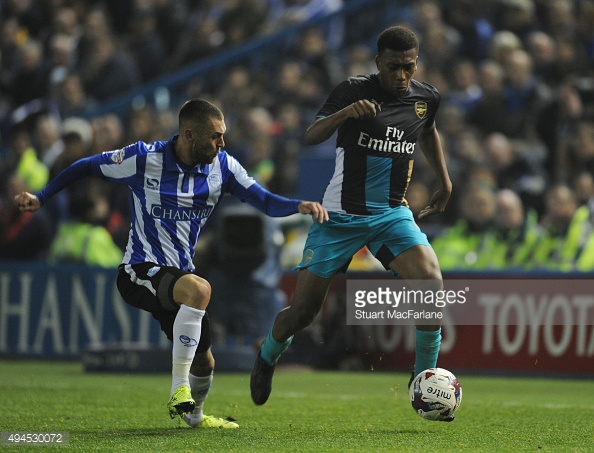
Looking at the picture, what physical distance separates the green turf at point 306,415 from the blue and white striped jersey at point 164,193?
1.10 meters

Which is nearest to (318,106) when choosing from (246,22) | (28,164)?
(246,22)

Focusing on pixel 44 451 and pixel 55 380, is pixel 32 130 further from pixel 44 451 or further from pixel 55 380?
pixel 44 451

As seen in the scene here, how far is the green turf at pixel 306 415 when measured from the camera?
648 cm

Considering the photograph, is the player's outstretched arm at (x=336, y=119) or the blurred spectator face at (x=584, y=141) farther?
the blurred spectator face at (x=584, y=141)

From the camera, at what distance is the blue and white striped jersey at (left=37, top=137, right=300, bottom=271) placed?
23.7ft

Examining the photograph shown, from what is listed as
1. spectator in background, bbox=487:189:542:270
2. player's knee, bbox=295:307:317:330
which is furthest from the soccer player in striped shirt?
spectator in background, bbox=487:189:542:270

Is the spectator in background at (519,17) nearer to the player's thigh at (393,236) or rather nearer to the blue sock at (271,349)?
the player's thigh at (393,236)

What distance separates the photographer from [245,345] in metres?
12.8

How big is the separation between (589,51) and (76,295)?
6749 mm

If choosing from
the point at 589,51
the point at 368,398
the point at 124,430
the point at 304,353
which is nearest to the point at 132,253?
the point at 124,430

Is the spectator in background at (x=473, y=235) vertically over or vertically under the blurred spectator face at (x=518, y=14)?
under

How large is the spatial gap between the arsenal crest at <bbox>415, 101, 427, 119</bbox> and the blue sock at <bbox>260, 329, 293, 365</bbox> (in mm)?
1704

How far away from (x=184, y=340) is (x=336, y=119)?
1620 mm

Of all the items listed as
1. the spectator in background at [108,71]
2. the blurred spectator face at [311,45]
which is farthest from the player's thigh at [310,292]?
the spectator in background at [108,71]
